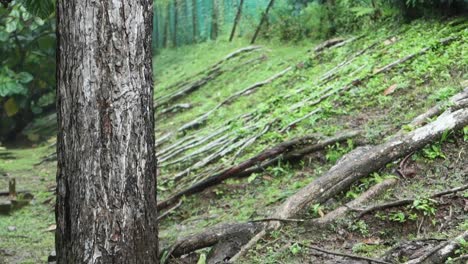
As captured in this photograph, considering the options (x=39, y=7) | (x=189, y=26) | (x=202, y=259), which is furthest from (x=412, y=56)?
(x=189, y=26)

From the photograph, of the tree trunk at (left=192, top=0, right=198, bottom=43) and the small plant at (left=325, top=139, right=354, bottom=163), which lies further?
the tree trunk at (left=192, top=0, right=198, bottom=43)

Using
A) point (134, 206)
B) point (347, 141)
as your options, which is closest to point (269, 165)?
point (347, 141)

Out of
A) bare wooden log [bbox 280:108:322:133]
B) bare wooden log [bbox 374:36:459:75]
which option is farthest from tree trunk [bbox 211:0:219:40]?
bare wooden log [bbox 280:108:322:133]

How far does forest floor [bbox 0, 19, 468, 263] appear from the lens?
12.3 feet

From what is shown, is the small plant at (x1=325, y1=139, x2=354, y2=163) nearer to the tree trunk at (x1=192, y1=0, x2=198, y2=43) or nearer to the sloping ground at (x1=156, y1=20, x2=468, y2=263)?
the sloping ground at (x1=156, y1=20, x2=468, y2=263)

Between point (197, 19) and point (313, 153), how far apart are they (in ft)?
32.6

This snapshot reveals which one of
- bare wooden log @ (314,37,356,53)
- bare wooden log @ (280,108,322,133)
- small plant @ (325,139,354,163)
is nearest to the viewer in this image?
small plant @ (325,139,354,163)

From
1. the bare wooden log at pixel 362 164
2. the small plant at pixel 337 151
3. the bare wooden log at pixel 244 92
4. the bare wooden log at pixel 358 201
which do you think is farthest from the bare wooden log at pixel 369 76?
the bare wooden log at pixel 358 201

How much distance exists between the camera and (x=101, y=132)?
2965 mm

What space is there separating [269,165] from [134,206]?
249cm

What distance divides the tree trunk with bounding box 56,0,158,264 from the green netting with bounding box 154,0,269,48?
9.74m

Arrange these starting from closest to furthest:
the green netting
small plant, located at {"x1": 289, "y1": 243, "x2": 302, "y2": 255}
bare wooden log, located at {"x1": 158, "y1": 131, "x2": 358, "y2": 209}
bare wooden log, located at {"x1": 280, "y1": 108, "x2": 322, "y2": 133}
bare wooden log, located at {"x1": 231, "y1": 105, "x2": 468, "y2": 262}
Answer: small plant, located at {"x1": 289, "y1": 243, "x2": 302, "y2": 255} → bare wooden log, located at {"x1": 231, "y1": 105, "x2": 468, "y2": 262} → bare wooden log, located at {"x1": 158, "y1": 131, "x2": 358, "y2": 209} → bare wooden log, located at {"x1": 280, "y1": 108, "x2": 322, "y2": 133} → the green netting

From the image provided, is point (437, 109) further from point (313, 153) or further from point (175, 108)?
point (175, 108)

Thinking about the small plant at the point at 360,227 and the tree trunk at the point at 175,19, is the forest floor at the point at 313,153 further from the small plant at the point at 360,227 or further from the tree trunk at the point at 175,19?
the tree trunk at the point at 175,19
